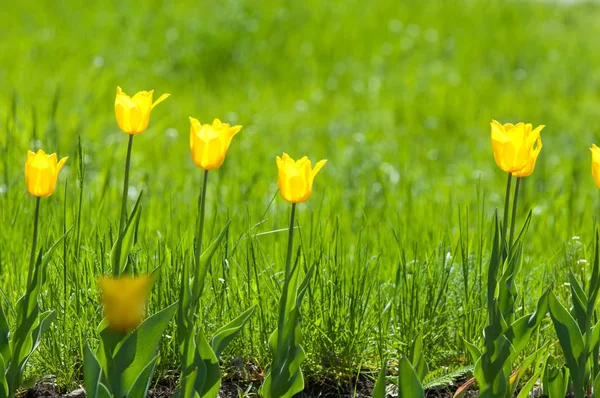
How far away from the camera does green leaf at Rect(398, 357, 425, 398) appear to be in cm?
181

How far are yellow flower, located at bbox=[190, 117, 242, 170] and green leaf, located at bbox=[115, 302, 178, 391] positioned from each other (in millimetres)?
328

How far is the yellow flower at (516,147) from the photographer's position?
1.82 metres

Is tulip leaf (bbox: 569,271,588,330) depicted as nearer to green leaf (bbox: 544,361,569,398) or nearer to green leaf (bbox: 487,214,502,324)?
green leaf (bbox: 544,361,569,398)

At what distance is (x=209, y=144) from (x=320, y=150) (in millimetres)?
3471

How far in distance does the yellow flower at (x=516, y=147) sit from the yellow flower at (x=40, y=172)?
926 mm

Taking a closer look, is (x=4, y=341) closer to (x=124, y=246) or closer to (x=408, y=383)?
(x=124, y=246)

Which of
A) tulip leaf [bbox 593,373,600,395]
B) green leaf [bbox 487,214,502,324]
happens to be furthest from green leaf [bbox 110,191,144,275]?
tulip leaf [bbox 593,373,600,395]

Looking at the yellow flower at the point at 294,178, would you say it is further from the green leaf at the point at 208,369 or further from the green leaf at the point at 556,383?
the green leaf at the point at 556,383

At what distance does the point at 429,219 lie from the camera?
339 cm

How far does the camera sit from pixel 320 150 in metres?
5.22

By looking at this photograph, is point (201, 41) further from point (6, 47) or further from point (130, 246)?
point (130, 246)

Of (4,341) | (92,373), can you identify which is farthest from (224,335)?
(4,341)

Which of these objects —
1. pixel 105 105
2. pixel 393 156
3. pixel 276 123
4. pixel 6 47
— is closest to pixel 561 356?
pixel 393 156

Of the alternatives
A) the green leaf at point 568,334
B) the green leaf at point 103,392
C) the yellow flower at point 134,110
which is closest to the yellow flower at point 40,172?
the yellow flower at point 134,110
